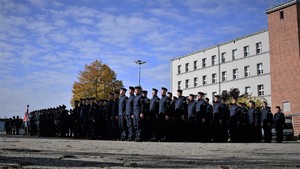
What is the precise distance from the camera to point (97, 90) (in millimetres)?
53156

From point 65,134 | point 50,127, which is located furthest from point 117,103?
point 50,127

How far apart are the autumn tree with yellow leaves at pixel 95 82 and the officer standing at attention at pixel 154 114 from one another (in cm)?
3724

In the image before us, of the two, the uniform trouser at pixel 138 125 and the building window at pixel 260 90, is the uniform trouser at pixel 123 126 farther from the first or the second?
the building window at pixel 260 90

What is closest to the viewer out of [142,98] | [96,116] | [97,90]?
[142,98]

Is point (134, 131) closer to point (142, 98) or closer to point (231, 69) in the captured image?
point (142, 98)

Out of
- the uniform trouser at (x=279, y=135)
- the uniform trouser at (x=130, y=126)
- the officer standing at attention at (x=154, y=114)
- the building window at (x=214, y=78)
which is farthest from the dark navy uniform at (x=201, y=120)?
the building window at (x=214, y=78)

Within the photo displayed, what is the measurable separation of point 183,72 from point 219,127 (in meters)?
45.9

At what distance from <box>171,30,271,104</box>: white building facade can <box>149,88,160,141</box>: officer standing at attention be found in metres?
35.2

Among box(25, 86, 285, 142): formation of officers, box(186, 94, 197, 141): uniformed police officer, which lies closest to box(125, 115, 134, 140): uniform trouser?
box(25, 86, 285, 142): formation of officers

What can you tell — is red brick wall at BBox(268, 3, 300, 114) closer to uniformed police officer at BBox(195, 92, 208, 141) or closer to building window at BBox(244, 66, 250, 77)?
building window at BBox(244, 66, 250, 77)

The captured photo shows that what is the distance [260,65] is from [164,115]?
37658 millimetres

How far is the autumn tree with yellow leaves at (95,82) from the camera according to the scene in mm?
52906

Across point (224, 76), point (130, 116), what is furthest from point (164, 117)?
point (224, 76)

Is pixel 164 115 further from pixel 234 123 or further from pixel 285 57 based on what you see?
pixel 285 57
